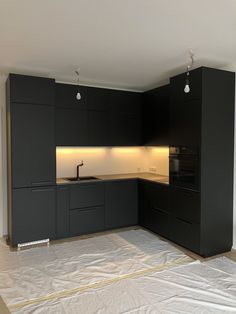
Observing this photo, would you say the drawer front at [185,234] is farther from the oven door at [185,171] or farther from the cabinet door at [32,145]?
the cabinet door at [32,145]

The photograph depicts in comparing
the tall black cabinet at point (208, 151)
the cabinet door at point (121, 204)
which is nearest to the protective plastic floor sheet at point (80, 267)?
the cabinet door at point (121, 204)

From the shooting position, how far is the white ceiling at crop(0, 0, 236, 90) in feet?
6.43

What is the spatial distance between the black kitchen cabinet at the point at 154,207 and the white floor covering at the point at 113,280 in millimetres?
373

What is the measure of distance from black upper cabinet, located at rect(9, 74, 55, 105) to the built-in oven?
1986mm

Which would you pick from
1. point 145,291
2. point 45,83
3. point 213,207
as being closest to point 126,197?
point 213,207

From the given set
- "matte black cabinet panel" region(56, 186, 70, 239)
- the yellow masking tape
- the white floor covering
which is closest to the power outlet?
the white floor covering

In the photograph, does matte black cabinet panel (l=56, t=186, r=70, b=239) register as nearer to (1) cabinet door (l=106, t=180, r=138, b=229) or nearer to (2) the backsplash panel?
(2) the backsplash panel

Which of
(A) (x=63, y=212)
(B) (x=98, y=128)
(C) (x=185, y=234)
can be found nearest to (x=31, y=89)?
(B) (x=98, y=128)

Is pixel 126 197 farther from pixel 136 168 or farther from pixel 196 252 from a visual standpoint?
pixel 196 252

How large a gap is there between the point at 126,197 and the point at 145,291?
1980mm

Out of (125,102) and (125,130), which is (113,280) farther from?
(125,102)

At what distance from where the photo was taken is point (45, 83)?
3609mm

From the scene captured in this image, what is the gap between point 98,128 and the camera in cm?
430

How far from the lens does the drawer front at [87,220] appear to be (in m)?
3.93
